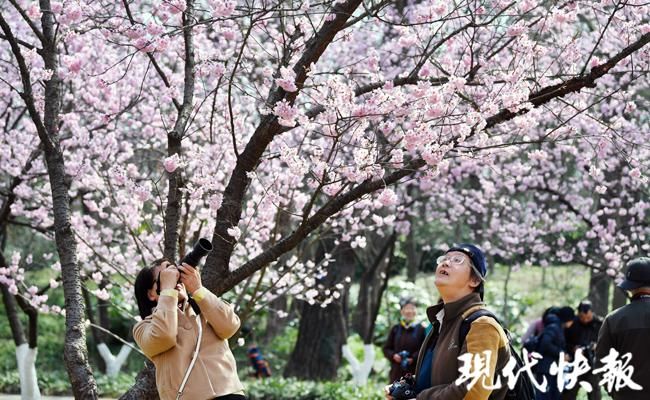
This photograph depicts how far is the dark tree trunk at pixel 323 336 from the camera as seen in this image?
1326 centimetres

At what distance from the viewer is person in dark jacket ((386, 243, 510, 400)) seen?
3316mm

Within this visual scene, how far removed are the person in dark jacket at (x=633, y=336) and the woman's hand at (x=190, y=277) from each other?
6.99ft

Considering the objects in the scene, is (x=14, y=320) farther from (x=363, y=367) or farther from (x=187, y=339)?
(x=187, y=339)

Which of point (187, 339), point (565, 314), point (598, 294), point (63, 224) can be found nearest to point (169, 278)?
point (187, 339)

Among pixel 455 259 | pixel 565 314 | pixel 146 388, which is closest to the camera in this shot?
pixel 455 259

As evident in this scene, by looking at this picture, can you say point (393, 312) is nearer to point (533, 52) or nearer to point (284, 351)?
point (284, 351)

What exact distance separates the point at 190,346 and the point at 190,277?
0.99ft

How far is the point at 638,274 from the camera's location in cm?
493

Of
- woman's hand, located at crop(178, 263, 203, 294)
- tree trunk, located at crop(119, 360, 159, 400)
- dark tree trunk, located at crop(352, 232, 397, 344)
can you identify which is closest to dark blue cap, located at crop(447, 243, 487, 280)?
woman's hand, located at crop(178, 263, 203, 294)

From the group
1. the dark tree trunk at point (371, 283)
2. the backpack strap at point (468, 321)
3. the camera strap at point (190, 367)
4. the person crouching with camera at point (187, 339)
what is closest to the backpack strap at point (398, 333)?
the dark tree trunk at point (371, 283)

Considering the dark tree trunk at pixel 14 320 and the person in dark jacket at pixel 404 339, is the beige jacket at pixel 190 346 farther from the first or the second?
the dark tree trunk at pixel 14 320

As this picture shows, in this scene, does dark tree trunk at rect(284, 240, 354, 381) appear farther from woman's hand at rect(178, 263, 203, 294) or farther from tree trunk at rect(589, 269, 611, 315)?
woman's hand at rect(178, 263, 203, 294)

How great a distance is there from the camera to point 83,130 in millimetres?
9195

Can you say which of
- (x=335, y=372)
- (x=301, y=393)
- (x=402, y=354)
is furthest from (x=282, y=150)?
(x=335, y=372)
